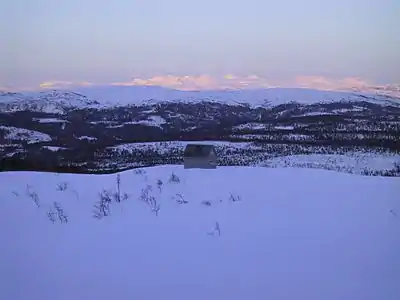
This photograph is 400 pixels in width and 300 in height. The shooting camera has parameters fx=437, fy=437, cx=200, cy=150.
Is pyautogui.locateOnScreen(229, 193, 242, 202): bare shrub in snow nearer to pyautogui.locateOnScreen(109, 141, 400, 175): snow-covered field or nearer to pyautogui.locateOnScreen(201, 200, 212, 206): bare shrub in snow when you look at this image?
pyautogui.locateOnScreen(201, 200, 212, 206): bare shrub in snow

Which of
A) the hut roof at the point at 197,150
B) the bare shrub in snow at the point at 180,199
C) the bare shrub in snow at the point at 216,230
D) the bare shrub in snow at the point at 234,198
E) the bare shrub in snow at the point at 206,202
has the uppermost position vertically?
the hut roof at the point at 197,150

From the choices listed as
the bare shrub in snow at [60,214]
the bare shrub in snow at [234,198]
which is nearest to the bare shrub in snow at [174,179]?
the bare shrub in snow at [234,198]

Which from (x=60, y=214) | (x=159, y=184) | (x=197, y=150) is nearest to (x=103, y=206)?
(x=60, y=214)

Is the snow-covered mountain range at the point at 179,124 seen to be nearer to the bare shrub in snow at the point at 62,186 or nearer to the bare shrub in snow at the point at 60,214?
the bare shrub in snow at the point at 62,186

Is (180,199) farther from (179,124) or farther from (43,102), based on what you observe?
(179,124)

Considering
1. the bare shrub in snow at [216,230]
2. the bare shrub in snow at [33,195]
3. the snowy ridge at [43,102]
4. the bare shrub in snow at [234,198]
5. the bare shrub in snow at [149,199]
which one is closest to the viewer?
the bare shrub in snow at [216,230]

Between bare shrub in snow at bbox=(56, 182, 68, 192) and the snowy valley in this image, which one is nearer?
the snowy valley

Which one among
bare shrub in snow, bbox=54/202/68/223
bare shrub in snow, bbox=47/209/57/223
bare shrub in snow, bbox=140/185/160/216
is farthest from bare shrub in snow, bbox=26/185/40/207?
bare shrub in snow, bbox=140/185/160/216

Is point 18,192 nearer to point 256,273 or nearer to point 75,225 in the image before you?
point 75,225

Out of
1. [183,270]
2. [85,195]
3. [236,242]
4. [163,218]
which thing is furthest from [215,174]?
[183,270]
